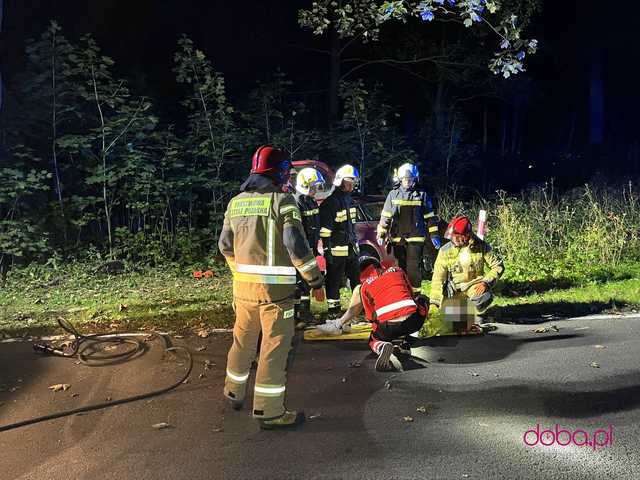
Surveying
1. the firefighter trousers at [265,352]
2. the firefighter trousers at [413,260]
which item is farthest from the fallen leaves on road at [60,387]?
the firefighter trousers at [413,260]

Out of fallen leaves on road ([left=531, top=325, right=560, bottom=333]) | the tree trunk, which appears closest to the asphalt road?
fallen leaves on road ([left=531, top=325, right=560, bottom=333])

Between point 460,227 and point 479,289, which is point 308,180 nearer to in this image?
point 460,227

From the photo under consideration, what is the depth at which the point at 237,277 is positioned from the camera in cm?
447

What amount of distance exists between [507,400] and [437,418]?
26.2 inches

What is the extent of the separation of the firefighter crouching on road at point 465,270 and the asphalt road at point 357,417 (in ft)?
1.97

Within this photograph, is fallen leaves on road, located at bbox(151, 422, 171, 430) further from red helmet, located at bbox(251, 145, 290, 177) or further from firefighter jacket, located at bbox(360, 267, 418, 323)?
firefighter jacket, located at bbox(360, 267, 418, 323)

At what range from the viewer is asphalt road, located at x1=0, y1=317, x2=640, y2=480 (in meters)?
3.75

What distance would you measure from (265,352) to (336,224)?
342 centimetres

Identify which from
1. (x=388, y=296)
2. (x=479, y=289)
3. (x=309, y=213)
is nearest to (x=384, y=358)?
(x=388, y=296)

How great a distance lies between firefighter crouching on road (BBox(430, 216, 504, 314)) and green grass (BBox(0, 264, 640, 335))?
0.86 metres

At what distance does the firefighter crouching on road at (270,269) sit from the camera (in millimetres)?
4309

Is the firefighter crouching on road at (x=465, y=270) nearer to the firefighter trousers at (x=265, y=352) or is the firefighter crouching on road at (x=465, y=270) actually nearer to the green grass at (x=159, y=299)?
the green grass at (x=159, y=299)

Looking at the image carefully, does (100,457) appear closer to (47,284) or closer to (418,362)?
(418,362)

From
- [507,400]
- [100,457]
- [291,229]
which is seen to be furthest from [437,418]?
[100,457]
